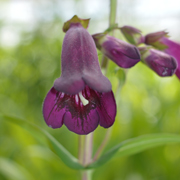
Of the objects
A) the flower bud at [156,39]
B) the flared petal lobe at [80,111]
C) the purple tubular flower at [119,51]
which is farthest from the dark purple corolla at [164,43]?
the flared petal lobe at [80,111]

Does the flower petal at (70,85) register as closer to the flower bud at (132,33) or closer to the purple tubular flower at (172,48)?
the flower bud at (132,33)

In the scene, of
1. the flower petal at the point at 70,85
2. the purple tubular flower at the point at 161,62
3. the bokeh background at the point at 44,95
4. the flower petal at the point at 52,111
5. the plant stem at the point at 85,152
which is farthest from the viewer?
the bokeh background at the point at 44,95

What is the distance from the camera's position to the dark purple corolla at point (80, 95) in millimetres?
599

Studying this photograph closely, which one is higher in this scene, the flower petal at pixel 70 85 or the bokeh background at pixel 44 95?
the flower petal at pixel 70 85

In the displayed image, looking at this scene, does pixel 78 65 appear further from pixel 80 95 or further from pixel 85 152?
pixel 85 152

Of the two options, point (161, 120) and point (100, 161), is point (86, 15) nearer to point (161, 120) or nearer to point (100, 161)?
point (161, 120)

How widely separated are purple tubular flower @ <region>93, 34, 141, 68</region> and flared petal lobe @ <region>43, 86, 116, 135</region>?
107 millimetres

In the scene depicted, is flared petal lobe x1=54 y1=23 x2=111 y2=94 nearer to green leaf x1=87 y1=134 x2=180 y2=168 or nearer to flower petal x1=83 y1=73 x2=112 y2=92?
flower petal x1=83 y1=73 x2=112 y2=92

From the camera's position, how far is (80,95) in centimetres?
72

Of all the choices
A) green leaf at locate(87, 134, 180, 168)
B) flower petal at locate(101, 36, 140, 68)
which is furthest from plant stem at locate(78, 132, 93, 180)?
flower petal at locate(101, 36, 140, 68)

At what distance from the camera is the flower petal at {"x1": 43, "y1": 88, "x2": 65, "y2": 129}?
2.18 feet

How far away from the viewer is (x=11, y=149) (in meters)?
1.92

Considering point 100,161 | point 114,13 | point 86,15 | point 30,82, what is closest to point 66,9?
point 86,15

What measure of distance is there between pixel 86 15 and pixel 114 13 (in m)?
1.84
